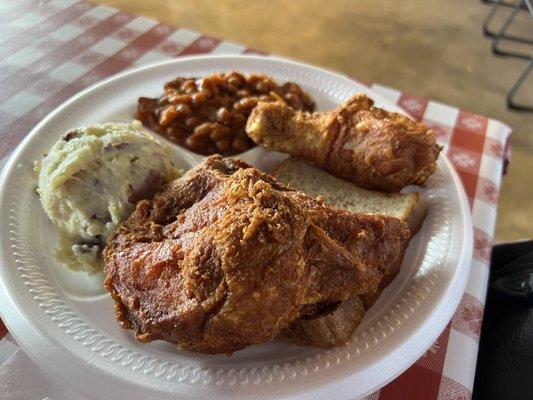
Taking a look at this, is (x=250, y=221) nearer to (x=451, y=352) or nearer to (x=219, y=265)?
(x=219, y=265)

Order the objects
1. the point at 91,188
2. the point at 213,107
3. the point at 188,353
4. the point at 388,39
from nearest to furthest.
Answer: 1. the point at 188,353
2. the point at 91,188
3. the point at 213,107
4. the point at 388,39

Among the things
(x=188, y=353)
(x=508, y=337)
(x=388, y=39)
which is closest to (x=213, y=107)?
(x=188, y=353)

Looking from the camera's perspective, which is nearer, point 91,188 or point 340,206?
point 91,188

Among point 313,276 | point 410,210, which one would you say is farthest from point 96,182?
point 410,210

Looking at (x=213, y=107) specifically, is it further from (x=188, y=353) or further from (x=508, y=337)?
(x=508, y=337)

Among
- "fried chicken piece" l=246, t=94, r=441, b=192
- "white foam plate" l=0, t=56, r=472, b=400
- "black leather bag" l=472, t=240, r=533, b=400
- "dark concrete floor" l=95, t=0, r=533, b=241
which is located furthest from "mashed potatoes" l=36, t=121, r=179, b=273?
"dark concrete floor" l=95, t=0, r=533, b=241

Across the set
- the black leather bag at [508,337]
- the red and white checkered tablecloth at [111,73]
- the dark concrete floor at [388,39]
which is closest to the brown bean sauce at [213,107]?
the red and white checkered tablecloth at [111,73]

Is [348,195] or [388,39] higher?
[348,195]
